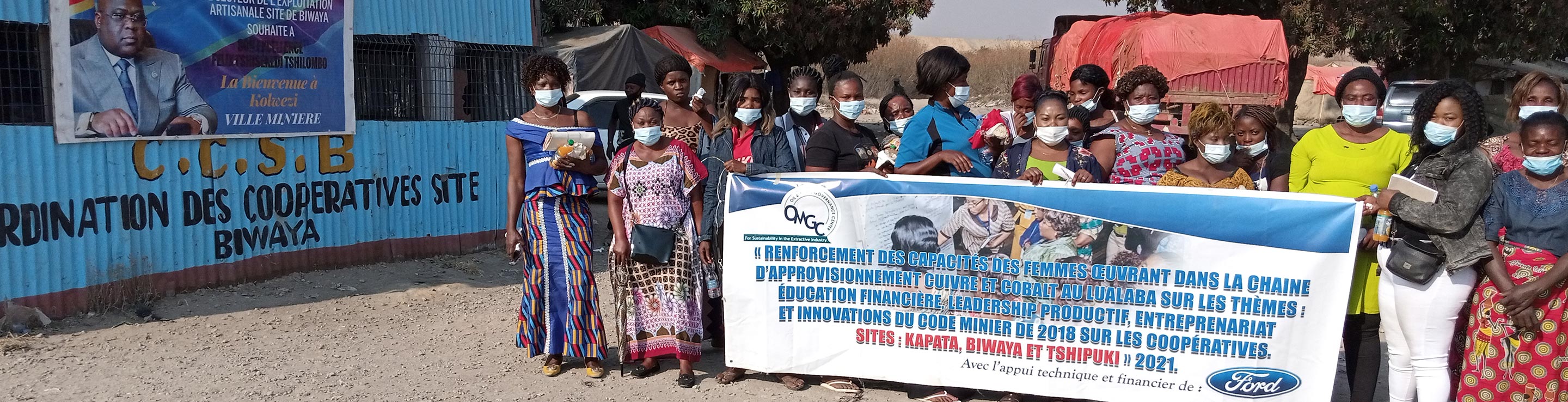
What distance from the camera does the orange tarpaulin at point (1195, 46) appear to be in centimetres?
1510

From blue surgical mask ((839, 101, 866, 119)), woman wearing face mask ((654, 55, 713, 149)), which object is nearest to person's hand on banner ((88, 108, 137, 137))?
woman wearing face mask ((654, 55, 713, 149))

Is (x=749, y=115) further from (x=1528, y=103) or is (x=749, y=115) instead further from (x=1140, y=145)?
(x=1528, y=103)

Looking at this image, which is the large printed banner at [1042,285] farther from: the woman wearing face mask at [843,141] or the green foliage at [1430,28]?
the green foliage at [1430,28]

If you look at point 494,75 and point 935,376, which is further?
point 494,75

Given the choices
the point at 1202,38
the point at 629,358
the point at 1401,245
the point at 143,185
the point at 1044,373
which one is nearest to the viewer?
the point at 1401,245

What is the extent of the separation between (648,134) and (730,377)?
121cm

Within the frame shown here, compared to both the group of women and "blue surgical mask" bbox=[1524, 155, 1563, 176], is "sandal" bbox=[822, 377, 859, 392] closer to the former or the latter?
the group of women

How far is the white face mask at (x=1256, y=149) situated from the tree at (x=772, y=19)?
1196cm

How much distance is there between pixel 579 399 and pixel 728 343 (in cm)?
71

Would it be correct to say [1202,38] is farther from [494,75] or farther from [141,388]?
[141,388]

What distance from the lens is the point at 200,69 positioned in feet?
21.8

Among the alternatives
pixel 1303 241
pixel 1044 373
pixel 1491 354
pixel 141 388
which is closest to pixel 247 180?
pixel 141 388

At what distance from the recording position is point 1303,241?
14.0 ft

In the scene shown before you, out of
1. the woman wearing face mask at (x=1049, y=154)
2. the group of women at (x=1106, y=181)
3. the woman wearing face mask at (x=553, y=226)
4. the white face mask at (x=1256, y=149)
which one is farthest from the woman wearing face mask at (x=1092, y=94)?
the woman wearing face mask at (x=553, y=226)
